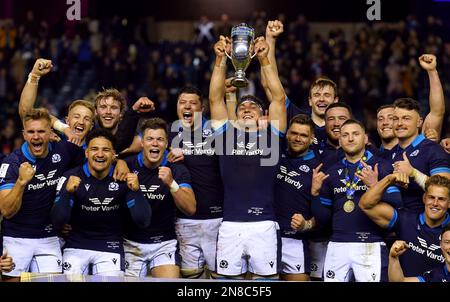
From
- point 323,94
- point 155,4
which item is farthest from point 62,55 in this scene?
point 323,94

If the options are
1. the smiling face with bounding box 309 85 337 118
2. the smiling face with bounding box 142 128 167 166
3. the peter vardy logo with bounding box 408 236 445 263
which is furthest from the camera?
the smiling face with bounding box 309 85 337 118

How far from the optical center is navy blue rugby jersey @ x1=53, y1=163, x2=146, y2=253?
31.3 ft

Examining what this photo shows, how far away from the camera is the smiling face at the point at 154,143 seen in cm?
976

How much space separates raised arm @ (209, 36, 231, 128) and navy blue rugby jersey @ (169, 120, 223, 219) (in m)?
0.30

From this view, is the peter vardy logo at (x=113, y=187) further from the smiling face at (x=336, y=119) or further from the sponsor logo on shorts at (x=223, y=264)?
the smiling face at (x=336, y=119)

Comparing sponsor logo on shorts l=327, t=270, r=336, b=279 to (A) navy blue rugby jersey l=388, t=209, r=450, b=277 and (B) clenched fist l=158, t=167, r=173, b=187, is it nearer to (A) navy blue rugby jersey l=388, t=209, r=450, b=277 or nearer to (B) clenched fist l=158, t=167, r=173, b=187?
(A) navy blue rugby jersey l=388, t=209, r=450, b=277

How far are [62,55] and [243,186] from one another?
46.9 ft

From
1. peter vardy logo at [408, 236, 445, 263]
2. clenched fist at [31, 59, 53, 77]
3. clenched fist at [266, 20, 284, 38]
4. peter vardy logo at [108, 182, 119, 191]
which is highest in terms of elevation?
clenched fist at [266, 20, 284, 38]

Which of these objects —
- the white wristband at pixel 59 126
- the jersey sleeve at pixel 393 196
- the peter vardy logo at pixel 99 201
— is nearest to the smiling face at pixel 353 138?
the jersey sleeve at pixel 393 196

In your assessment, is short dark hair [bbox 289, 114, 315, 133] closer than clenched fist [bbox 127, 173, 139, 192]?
No

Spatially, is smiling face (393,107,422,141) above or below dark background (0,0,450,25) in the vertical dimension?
below

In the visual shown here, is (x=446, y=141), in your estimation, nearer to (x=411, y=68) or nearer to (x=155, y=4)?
(x=411, y=68)

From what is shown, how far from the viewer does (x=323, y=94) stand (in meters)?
10.6

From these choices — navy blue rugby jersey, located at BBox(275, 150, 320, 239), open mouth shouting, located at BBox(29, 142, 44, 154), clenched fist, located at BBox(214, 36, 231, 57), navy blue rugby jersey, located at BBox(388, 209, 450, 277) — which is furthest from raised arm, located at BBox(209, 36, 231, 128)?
navy blue rugby jersey, located at BBox(388, 209, 450, 277)
